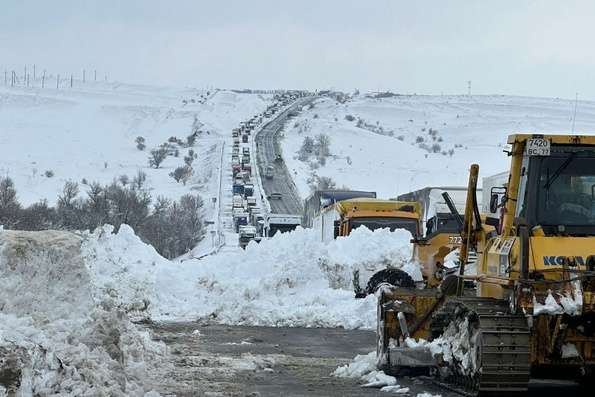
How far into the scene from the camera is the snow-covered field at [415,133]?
9594 cm

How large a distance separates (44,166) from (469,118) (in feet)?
226

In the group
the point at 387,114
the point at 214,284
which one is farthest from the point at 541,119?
the point at 214,284

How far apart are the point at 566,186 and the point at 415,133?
135 m

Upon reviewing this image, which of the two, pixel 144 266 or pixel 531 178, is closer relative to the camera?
pixel 531 178

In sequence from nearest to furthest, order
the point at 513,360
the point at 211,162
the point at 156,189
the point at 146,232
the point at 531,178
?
the point at 513,360
the point at 531,178
the point at 146,232
the point at 156,189
the point at 211,162

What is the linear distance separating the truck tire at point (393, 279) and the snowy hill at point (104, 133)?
5224cm

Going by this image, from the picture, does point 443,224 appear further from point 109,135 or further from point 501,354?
point 109,135

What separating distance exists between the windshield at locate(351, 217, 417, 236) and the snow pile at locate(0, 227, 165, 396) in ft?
54.9

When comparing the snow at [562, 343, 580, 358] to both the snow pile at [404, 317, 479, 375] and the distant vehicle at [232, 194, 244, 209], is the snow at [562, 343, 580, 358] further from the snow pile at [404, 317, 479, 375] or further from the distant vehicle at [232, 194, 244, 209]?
the distant vehicle at [232, 194, 244, 209]

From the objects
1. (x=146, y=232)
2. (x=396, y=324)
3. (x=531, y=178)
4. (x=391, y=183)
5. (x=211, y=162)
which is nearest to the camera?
Answer: (x=531, y=178)

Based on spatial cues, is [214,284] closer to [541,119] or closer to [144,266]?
[144,266]

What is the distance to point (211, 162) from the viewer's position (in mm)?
101000

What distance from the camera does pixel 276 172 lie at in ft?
307

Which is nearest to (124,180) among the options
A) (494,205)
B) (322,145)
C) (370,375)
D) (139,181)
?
(139,181)
